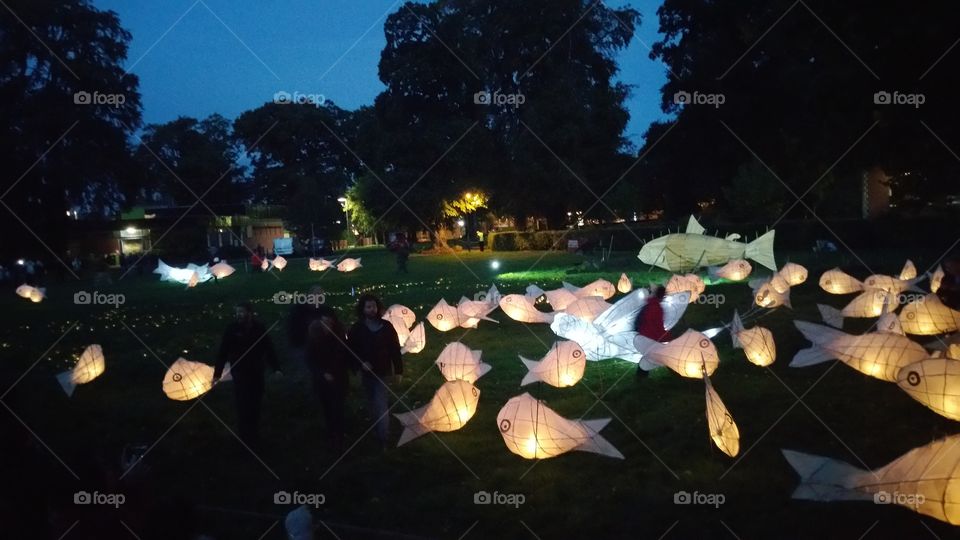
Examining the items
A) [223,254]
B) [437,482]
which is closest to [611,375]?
[437,482]

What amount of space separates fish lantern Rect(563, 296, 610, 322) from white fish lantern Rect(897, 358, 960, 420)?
5.23m

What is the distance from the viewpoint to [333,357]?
7.12 metres

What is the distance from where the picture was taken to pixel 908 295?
12648mm

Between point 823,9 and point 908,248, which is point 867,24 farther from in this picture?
point 908,248

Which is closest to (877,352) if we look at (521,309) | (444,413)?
(444,413)
